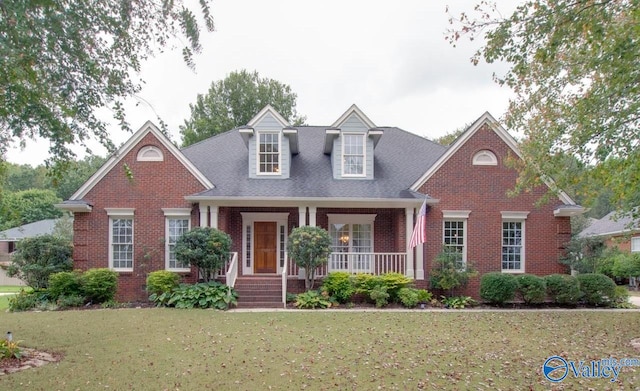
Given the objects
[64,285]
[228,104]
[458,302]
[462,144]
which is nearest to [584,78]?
[462,144]

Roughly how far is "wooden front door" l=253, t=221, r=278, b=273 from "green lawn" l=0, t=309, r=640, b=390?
4.23 meters

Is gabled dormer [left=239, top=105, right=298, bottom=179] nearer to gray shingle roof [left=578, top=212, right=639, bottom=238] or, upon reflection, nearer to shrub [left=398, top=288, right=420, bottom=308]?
shrub [left=398, top=288, right=420, bottom=308]

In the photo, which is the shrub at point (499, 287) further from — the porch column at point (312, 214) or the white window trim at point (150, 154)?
the white window trim at point (150, 154)

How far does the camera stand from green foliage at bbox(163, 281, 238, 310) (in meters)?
13.6

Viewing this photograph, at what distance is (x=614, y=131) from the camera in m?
8.65

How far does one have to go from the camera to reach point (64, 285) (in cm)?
1425

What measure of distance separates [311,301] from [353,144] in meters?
6.20

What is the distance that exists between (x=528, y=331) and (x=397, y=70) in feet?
32.8

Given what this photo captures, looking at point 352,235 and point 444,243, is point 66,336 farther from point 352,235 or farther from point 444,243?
point 444,243

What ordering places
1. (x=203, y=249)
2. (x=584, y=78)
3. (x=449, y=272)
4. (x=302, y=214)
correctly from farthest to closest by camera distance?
1. (x=302, y=214)
2. (x=449, y=272)
3. (x=203, y=249)
4. (x=584, y=78)

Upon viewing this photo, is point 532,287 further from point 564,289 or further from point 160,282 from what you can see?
point 160,282

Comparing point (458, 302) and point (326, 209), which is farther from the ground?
point (326, 209)

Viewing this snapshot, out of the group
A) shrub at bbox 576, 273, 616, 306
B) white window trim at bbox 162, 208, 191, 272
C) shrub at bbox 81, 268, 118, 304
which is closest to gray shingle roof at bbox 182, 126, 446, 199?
white window trim at bbox 162, 208, 191, 272

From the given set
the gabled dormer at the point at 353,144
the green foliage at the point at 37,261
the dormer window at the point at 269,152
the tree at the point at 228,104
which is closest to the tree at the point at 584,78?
Answer: the gabled dormer at the point at 353,144
